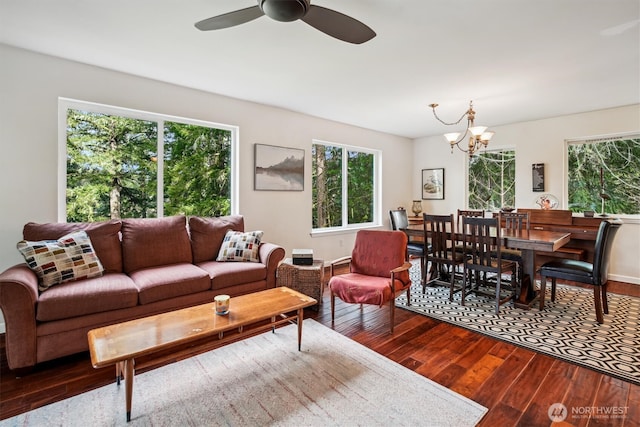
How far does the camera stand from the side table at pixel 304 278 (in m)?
3.16

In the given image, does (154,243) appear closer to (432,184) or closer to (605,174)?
(432,184)

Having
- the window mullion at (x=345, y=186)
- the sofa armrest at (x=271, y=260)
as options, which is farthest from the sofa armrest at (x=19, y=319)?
the window mullion at (x=345, y=186)

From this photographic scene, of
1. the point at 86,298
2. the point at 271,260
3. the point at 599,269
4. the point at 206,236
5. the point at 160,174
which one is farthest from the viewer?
the point at 160,174

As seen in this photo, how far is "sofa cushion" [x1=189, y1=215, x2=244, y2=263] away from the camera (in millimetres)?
3309

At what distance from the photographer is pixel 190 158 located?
3754 mm

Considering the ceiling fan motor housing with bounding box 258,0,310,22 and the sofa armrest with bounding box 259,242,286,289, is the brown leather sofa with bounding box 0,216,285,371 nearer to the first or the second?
the sofa armrest with bounding box 259,242,286,289

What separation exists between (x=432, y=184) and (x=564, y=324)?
12.7 feet

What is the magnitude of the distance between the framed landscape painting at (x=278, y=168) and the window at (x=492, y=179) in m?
3.48

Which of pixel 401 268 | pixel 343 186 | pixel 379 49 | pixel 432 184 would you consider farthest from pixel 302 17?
pixel 432 184

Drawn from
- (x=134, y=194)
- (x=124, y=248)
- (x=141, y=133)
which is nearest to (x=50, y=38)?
(x=141, y=133)

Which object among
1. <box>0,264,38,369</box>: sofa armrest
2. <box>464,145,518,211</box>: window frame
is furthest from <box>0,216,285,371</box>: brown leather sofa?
<box>464,145,518,211</box>: window frame

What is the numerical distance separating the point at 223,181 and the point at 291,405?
2958mm

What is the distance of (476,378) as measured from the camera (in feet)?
6.64

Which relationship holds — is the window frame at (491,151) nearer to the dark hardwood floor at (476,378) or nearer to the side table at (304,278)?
the dark hardwood floor at (476,378)
